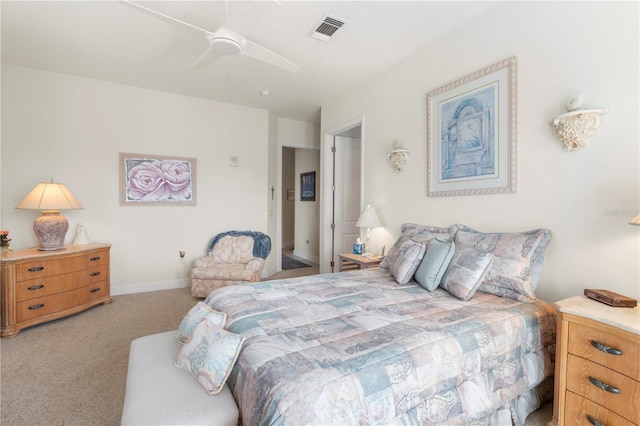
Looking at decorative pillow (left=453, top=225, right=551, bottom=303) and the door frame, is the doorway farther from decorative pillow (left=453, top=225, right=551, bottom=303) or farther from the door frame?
decorative pillow (left=453, top=225, right=551, bottom=303)

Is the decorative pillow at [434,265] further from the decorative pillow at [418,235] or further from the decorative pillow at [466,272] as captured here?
the decorative pillow at [418,235]

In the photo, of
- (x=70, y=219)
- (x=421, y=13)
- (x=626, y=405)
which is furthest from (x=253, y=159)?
(x=626, y=405)

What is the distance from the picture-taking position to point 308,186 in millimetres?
6516

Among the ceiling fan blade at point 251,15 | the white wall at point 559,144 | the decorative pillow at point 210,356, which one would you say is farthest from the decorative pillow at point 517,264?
the ceiling fan blade at point 251,15

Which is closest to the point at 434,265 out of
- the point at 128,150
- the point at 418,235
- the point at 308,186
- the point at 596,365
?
the point at 418,235

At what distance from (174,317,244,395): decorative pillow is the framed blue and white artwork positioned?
7.18 ft

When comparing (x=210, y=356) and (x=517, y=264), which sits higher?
(x=517, y=264)

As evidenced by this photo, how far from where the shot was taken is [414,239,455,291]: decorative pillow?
2080 mm

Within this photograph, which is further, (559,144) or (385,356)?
(559,144)

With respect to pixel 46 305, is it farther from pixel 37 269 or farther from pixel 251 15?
pixel 251 15

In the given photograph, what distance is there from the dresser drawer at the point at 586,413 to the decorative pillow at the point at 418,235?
1274 millimetres

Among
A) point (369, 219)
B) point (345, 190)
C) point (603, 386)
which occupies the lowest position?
point (603, 386)

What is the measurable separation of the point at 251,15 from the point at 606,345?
2.56 m

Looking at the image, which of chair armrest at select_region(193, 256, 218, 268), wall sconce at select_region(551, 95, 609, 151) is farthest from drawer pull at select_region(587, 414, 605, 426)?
chair armrest at select_region(193, 256, 218, 268)
